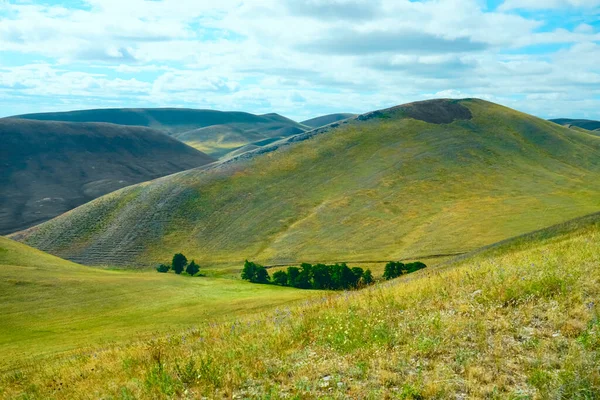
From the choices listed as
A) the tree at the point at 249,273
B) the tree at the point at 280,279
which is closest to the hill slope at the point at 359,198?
the tree at the point at 249,273

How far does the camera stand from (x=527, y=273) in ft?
42.2

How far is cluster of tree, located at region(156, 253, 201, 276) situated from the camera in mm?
88931

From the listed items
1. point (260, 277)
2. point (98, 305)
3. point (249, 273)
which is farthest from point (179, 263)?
point (98, 305)

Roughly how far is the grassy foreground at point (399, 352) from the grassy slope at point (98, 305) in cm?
1744

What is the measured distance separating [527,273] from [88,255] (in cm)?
10680

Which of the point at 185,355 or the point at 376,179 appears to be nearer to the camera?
the point at 185,355

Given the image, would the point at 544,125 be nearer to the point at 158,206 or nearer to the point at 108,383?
the point at 158,206

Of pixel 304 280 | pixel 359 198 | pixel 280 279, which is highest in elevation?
pixel 359 198

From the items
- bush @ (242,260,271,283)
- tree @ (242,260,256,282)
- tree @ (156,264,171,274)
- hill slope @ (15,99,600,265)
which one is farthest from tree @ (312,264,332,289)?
tree @ (156,264,171,274)

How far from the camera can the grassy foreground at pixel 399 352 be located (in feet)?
26.3

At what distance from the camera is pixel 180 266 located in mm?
91000

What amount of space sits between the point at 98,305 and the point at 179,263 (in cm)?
4460

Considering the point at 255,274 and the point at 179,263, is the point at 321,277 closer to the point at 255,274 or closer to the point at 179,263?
the point at 255,274

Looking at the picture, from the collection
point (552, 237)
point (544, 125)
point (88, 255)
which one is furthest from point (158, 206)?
point (544, 125)
